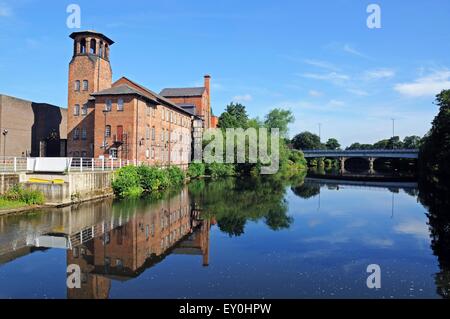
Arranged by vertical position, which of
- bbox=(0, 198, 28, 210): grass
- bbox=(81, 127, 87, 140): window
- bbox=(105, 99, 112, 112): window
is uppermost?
bbox=(105, 99, 112, 112): window

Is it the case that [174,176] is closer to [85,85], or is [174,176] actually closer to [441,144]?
[85,85]

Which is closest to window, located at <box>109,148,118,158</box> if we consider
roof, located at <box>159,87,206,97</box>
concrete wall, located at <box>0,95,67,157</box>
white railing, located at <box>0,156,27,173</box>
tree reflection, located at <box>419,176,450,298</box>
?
white railing, located at <box>0,156,27,173</box>

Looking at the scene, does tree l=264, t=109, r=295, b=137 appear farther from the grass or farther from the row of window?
the grass

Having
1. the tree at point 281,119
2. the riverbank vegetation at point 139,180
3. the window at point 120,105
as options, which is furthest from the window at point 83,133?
the tree at point 281,119

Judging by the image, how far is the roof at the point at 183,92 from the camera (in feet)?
217

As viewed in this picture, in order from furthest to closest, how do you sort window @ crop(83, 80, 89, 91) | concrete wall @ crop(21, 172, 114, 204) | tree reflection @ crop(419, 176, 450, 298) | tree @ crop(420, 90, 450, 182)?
1. tree @ crop(420, 90, 450, 182)
2. window @ crop(83, 80, 89, 91)
3. concrete wall @ crop(21, 172, 114, 204)
4. tree reflection @ crop(419, 176, 450, 298)

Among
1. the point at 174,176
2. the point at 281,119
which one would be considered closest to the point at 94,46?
the point at 174,176

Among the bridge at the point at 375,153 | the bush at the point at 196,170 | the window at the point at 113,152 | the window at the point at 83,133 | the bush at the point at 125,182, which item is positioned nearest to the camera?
the bush at the point at 125,182

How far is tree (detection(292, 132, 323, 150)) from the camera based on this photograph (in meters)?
124

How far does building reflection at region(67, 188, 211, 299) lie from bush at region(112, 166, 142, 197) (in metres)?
6.11

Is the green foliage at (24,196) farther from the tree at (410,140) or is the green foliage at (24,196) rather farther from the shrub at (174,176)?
the tree at (410,140)

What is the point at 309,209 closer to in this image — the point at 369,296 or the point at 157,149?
the point at 369,296

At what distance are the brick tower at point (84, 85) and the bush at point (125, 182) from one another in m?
11.4

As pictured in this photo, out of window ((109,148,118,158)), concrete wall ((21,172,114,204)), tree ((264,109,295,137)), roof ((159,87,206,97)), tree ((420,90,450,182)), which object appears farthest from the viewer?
tree ((264,109,295,137))
